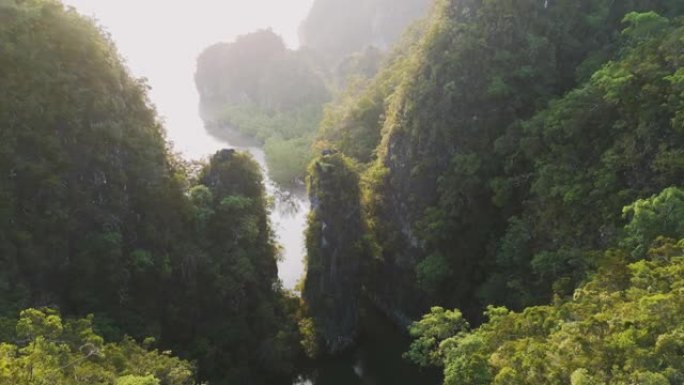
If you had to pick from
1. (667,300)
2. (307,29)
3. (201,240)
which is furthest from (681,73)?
(307,29)

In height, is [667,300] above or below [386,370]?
below

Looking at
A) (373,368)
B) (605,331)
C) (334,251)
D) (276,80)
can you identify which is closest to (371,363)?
(373,368)

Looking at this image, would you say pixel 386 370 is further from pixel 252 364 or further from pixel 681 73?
pixel 681 73

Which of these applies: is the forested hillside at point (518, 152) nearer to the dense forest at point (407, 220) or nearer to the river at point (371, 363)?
the dense forest at point (407, 220)

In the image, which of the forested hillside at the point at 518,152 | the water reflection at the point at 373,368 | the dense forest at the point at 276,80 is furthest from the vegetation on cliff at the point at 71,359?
the dense forest at the point at 276,80

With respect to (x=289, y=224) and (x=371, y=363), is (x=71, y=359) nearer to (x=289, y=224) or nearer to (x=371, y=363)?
(x=371, y=363)

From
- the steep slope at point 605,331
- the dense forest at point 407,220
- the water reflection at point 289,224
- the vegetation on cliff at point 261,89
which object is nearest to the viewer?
the steep slope at point 605,331

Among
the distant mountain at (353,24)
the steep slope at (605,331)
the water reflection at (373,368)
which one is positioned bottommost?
the steep slope at (605,331)
